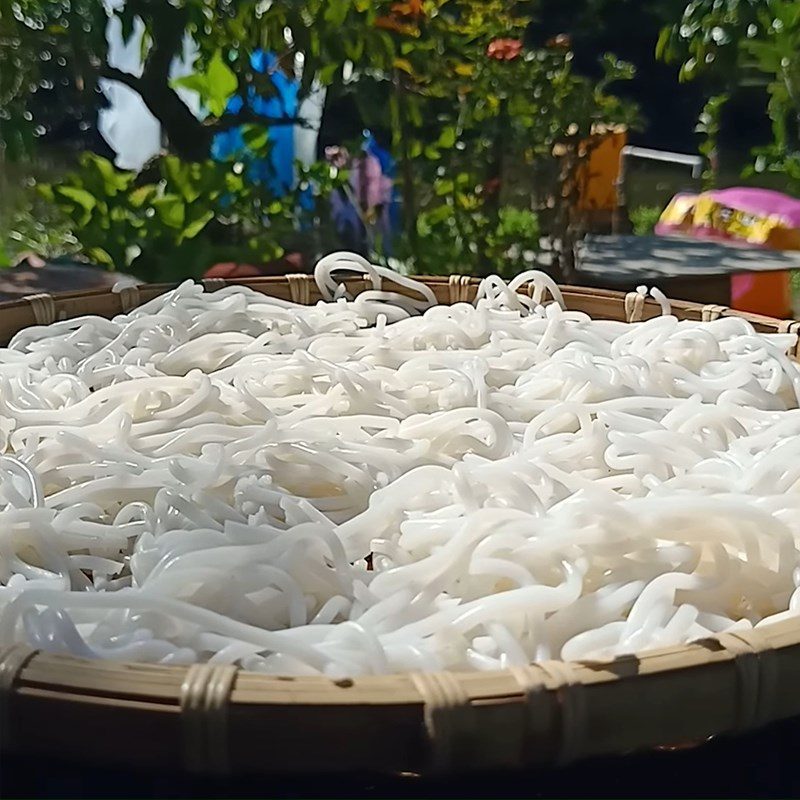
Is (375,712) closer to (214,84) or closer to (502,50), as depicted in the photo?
(214,84)

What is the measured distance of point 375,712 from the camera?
449 millimetres

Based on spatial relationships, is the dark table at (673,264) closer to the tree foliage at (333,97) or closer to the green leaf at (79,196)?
the tree foliage at (333,97)

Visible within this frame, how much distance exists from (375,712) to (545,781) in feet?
0.32

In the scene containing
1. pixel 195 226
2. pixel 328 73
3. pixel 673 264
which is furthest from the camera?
pixel 673 264

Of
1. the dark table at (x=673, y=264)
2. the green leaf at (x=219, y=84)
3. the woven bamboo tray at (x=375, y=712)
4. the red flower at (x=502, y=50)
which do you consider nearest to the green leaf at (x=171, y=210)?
the green leaf at (x=219, y=84)

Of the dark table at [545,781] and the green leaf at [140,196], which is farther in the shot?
the green leaf at [140,196]

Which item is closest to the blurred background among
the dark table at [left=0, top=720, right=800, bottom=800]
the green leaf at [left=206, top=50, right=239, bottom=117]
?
the green leaf at [left=206, top=50, right=239, bottom=117]

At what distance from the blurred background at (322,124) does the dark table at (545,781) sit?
1534mm

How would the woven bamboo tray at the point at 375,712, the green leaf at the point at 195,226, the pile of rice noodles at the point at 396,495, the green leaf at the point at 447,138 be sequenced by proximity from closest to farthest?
the woven bamboo tray at the point at 375,712 → the pile of rice noodles at the point at 396,495 → the green leaf at the point at 195,226 → the green leaf at the point at 447,138

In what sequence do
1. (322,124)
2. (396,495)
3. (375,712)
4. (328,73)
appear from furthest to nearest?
1. (322,124)
2. (328,73)
3. (396,495)
4. (375,712)

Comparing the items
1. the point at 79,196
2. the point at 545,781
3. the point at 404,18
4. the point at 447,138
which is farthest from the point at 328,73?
the point at 545,781

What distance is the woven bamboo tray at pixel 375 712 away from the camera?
17.6 inches

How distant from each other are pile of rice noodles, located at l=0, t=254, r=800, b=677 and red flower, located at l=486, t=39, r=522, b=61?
1.45 metres

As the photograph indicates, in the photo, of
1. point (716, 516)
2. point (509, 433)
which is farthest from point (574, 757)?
point (509, 433)
